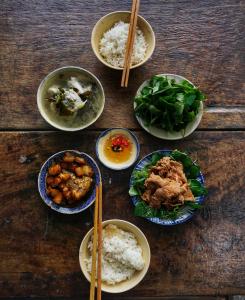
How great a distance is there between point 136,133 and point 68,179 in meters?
0.56

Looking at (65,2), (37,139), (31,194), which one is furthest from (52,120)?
(65,2)

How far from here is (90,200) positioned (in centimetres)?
316

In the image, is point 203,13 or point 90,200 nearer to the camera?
point 90,200

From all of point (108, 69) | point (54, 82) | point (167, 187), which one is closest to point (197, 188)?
point (167, 187)

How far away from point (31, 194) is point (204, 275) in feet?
4.23

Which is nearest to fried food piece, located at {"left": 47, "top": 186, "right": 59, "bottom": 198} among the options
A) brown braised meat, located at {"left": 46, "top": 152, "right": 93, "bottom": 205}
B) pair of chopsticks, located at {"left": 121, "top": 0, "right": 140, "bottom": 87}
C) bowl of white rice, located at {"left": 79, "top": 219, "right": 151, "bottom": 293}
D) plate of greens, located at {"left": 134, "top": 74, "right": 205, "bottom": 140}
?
brown braised meat, located at {"left": 46, "top": 152, "right": 93, "bottom": 205}

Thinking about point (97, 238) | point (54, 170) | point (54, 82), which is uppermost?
point (54, 82)

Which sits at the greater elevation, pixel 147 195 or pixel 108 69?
pixel 108 69

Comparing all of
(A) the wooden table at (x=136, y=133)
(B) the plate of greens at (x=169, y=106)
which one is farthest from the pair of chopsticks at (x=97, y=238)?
(B) the plate of greens at (x=169, y=106)

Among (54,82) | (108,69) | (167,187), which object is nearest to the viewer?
(167,187)

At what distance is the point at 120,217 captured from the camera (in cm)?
326

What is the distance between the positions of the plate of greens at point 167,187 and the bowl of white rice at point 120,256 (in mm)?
149

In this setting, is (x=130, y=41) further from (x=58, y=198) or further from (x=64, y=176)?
(x=58, y=198)

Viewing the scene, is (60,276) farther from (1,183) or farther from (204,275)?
(204,275)
